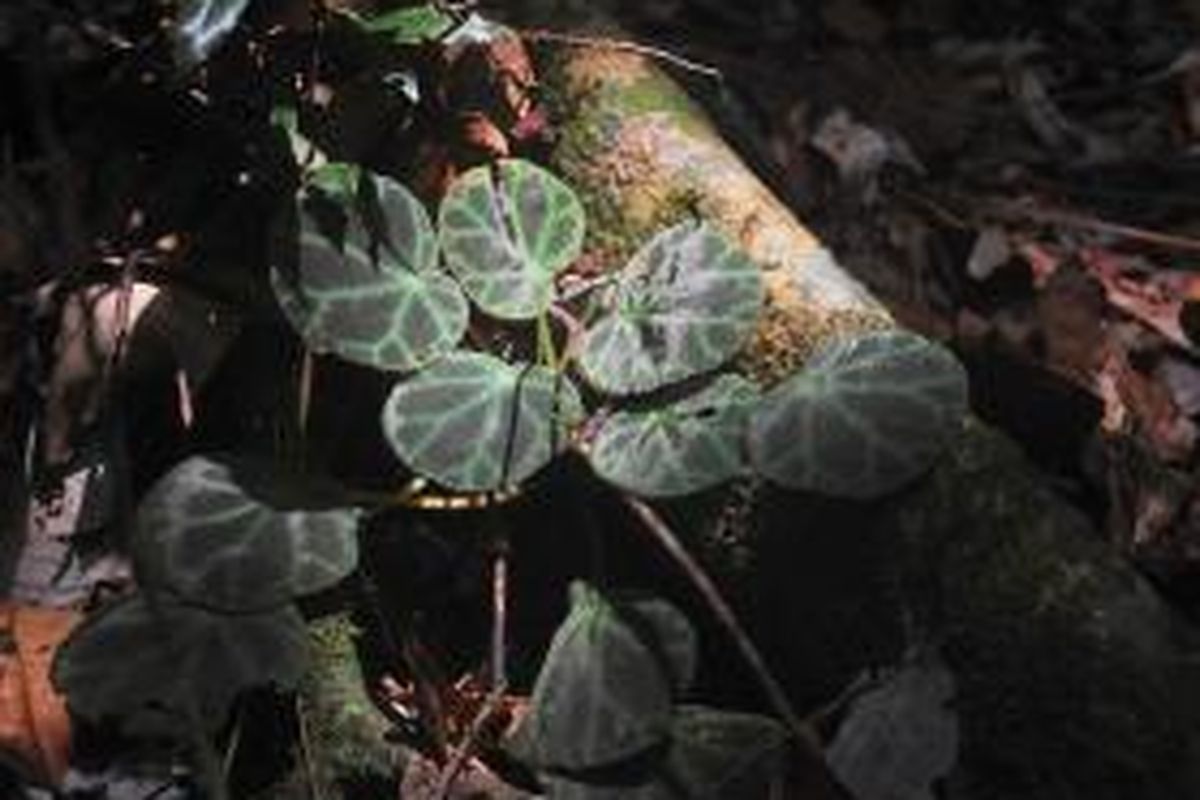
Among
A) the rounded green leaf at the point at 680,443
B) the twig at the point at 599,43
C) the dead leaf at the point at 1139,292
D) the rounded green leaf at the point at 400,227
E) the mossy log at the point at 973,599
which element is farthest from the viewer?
the dead leaf at the point at 1139,292

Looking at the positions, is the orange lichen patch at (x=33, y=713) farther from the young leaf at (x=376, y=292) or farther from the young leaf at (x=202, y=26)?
the young leaf at (x=202, y=26)

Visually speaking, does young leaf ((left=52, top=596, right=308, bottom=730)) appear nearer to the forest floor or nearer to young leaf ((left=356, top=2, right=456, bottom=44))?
young leaf ((left=356, top=2, right=456, bottom=44))

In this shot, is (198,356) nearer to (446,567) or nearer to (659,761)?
(446,567)

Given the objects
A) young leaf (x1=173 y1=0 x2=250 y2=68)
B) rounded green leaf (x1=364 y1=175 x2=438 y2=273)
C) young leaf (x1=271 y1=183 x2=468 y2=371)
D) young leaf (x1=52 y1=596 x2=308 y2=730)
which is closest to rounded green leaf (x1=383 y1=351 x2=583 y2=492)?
young leaf (x1=271 y1=183 x2=468 y2=371)

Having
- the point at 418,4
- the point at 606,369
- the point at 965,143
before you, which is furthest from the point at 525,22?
the point at 965,143

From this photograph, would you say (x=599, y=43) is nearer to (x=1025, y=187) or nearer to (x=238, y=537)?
(x=238, y=537)

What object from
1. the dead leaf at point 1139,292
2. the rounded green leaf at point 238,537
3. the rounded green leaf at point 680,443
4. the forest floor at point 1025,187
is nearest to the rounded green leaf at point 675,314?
the rounded green leaf at point 680,443
